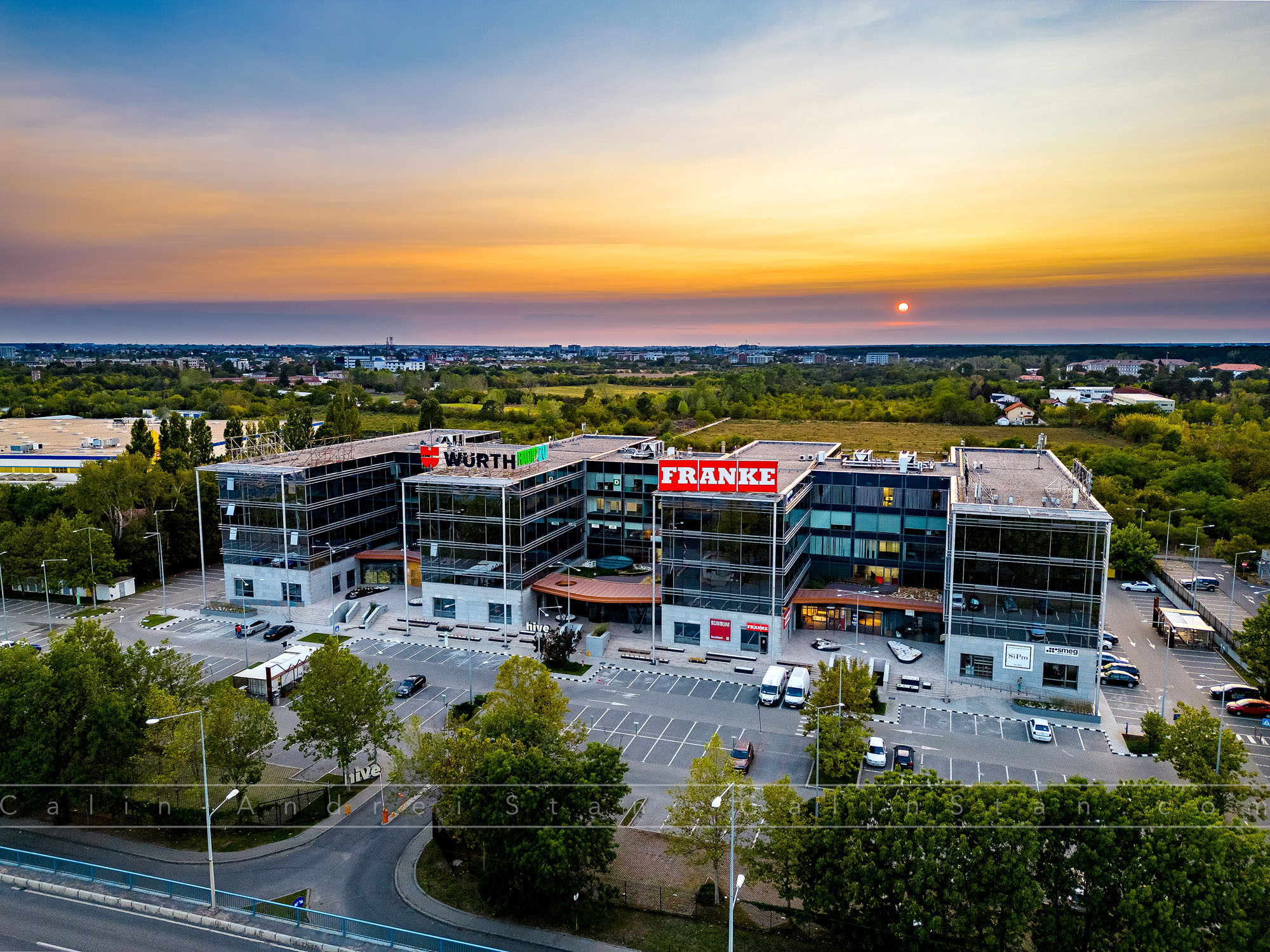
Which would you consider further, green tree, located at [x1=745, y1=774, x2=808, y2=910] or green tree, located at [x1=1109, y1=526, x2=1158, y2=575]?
green tree, located at [x1=1109, y1=526, x2=1158, y2=575]

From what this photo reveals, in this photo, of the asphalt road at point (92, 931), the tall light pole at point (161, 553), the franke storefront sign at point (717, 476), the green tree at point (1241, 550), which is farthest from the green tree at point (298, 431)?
the green tree at point (1241, 550)

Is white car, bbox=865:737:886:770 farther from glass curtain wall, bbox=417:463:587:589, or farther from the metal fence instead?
glass curtain wall, bbox=417:463:587:589

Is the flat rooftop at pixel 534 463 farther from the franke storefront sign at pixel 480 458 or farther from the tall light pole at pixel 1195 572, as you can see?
the tall light pole at pixel 1195 572

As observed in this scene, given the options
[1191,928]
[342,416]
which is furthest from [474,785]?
[342,416]

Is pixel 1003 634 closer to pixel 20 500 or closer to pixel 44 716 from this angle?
pixel 44 716

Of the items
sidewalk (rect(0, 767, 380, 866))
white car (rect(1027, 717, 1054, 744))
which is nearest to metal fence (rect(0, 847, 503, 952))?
sidewalk (rect(0, 767, 380, 866))

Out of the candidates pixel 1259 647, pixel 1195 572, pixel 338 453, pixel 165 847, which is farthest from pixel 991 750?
pixel 338 453
